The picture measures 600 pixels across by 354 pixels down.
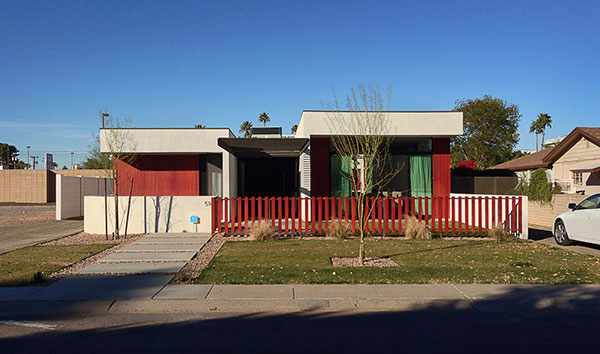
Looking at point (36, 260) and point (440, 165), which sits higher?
point (440, 165)

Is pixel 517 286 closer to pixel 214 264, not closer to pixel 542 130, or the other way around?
pixel 214 264

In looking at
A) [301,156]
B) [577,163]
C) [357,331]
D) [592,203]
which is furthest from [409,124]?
[357,331]

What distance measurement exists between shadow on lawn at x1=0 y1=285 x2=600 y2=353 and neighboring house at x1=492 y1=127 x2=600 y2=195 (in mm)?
15698

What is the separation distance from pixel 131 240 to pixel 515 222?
11826 millimetres

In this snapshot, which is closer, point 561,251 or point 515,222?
point 561,251

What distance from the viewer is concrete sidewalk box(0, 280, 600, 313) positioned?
691 centimetres

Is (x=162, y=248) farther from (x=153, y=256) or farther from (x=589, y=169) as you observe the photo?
(x=589, y=169)

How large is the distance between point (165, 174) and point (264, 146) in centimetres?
655

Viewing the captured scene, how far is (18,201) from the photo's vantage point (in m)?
40.1

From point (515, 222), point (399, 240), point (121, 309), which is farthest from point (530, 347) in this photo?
point (515, 222)

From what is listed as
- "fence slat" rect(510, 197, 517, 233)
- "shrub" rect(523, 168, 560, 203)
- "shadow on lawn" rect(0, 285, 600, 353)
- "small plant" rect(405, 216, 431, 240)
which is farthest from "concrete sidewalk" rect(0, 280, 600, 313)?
"shrub" rect(523, 168, 560, 203)

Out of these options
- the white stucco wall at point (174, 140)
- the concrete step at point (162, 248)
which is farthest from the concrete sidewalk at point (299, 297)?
the white stucco wall at point (174, 140)

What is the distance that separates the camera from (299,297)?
23.6 feet

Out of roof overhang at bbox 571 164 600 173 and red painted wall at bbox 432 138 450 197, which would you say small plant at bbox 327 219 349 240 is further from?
roof overhang at bbox 571 164 600 173
